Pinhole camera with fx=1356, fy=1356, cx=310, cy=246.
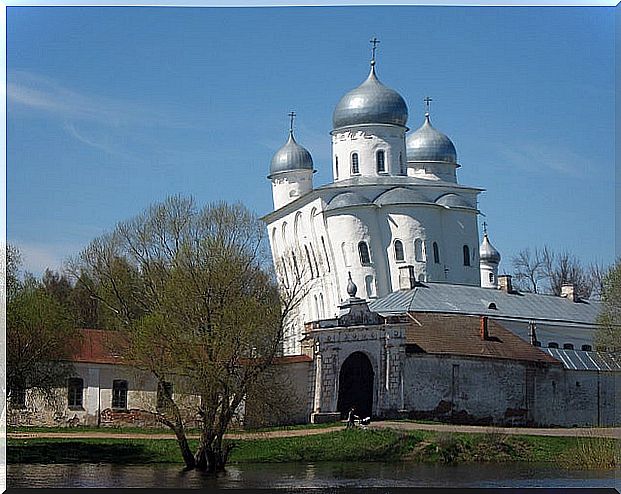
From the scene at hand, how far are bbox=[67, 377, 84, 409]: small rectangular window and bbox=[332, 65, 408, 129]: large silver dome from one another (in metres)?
8.50

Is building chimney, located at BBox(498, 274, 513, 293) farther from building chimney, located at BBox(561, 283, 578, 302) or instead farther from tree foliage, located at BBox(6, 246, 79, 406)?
tree foliage, located at BBox(6, 246, 79, 406)

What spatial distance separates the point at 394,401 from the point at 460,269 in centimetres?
652

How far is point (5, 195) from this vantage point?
18.4m

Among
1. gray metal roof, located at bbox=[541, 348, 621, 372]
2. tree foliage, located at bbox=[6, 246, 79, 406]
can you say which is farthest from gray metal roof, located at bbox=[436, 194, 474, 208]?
tree foliage, located at bbox=[6, 246, 79, 406]

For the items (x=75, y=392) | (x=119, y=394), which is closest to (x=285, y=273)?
(x=119, y=394)

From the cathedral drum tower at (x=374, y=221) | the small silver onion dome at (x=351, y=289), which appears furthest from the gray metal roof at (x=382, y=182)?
the small silver onion dome at (x=351, y=289)

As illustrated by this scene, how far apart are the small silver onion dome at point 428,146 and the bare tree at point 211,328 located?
39.9 feet

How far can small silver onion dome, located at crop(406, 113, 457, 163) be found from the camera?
32.0 m

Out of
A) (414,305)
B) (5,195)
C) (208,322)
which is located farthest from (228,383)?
(414,305)

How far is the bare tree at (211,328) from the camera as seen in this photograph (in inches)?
750

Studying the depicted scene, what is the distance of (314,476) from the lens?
18.1 meters

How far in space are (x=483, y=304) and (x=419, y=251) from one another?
1770 mm

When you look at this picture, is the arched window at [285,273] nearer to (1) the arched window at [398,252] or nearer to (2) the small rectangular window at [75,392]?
(2) the small rectangular window at [75,392]

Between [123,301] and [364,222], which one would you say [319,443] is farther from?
A: [364,222]
